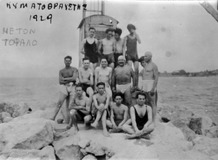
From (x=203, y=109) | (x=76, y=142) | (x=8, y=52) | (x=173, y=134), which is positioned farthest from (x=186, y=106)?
(x=8, y=52)

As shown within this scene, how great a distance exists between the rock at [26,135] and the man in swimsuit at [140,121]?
1.36 m

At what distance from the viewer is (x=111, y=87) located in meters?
5.23

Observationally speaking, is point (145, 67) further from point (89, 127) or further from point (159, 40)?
point (89, 127)

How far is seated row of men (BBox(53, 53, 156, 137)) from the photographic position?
15.6 ft

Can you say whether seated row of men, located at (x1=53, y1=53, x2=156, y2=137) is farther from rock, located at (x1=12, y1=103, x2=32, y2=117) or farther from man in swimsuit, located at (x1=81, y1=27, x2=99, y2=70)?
rock, located at (x1=12, y1=103, x2=32, y2=117)

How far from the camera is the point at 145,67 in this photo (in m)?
5.43

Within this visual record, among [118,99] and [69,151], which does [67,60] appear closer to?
[118,99]

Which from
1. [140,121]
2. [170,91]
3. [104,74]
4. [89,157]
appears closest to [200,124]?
[170,91]

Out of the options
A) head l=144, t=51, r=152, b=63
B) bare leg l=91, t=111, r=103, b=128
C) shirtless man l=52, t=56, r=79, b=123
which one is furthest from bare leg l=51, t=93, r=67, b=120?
head l=144, t=51, r=152, b=63

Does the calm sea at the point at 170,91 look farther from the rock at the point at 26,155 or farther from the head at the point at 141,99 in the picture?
the rock at the point at 26,155

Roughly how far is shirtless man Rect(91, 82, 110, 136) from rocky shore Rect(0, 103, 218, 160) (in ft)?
0.67

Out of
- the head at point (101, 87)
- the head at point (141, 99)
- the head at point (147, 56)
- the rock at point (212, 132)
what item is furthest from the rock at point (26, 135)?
the rock at point (212, 132)

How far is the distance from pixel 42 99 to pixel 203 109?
10.9 feet

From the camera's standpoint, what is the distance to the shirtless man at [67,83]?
533 centimetres
